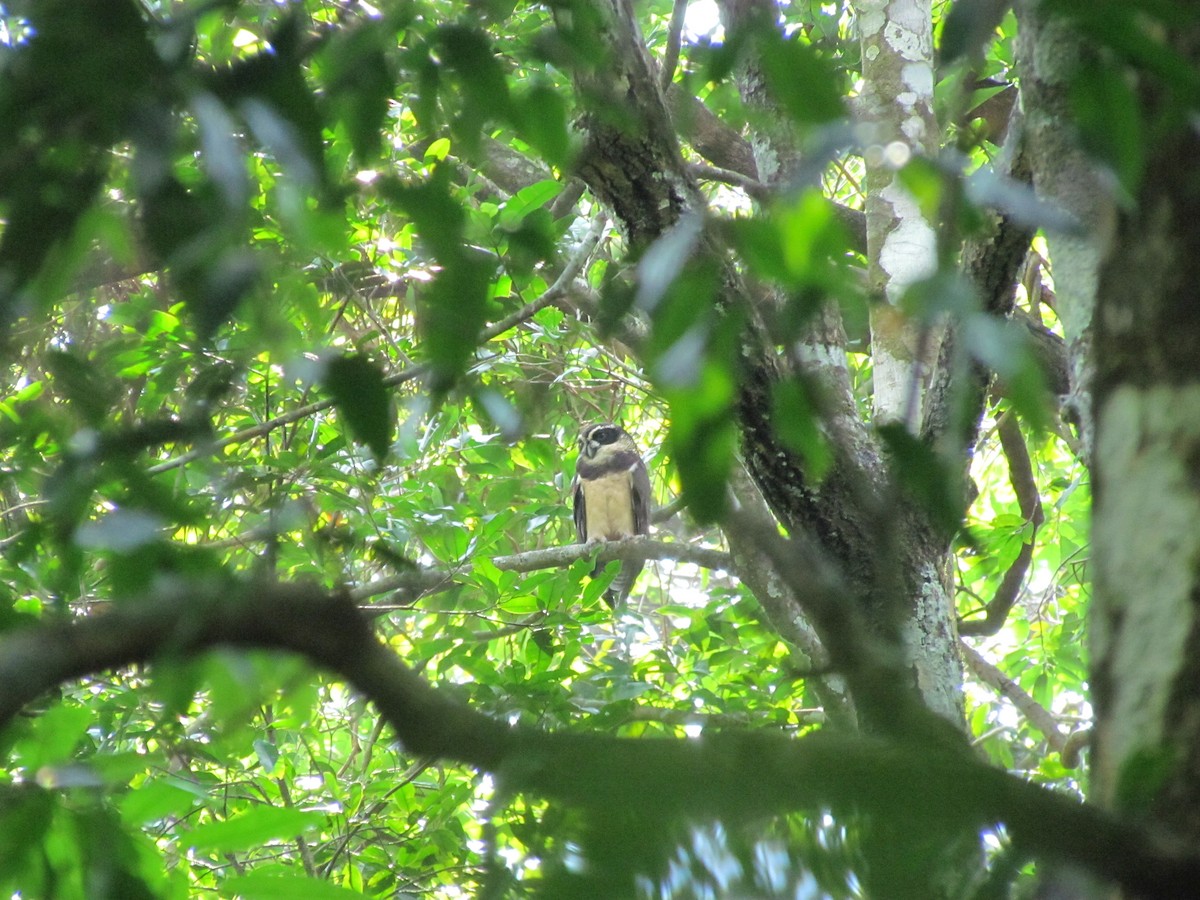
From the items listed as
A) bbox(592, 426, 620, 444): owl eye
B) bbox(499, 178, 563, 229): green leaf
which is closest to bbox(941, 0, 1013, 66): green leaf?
bbox(499, 178, 563, 229): green leaf

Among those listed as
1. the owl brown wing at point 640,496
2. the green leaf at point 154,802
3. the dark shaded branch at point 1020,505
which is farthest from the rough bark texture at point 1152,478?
the owl brown wing at point 640,496

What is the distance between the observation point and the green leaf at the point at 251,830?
0.96m

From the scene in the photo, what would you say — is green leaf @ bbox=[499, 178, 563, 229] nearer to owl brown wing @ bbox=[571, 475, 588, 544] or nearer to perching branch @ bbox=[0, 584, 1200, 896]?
perching branch @ bbox=[0, 584, 1200, 896]

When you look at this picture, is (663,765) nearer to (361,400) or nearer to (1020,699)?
(361,400)

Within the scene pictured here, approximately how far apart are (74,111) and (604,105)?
362mm

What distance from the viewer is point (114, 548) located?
824 mm

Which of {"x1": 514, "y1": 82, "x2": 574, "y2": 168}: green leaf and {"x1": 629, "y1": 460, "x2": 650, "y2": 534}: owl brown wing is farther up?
{"x1": 629, "y1": 460, "x2": 650, "y2": 534}: owl brown wing

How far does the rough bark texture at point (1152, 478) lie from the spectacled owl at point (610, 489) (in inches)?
225

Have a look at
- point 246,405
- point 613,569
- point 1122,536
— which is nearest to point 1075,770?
point 613,569

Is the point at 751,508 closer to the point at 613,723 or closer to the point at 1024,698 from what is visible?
the point at 1024,698

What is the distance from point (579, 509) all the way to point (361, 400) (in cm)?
646

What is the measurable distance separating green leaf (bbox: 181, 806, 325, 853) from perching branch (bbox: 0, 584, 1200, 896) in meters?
0.31

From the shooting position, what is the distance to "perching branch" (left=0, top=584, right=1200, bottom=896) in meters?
0.67

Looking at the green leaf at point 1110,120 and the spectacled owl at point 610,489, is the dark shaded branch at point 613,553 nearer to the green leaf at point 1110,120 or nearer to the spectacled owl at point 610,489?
the spectacled owl at point 610,489
